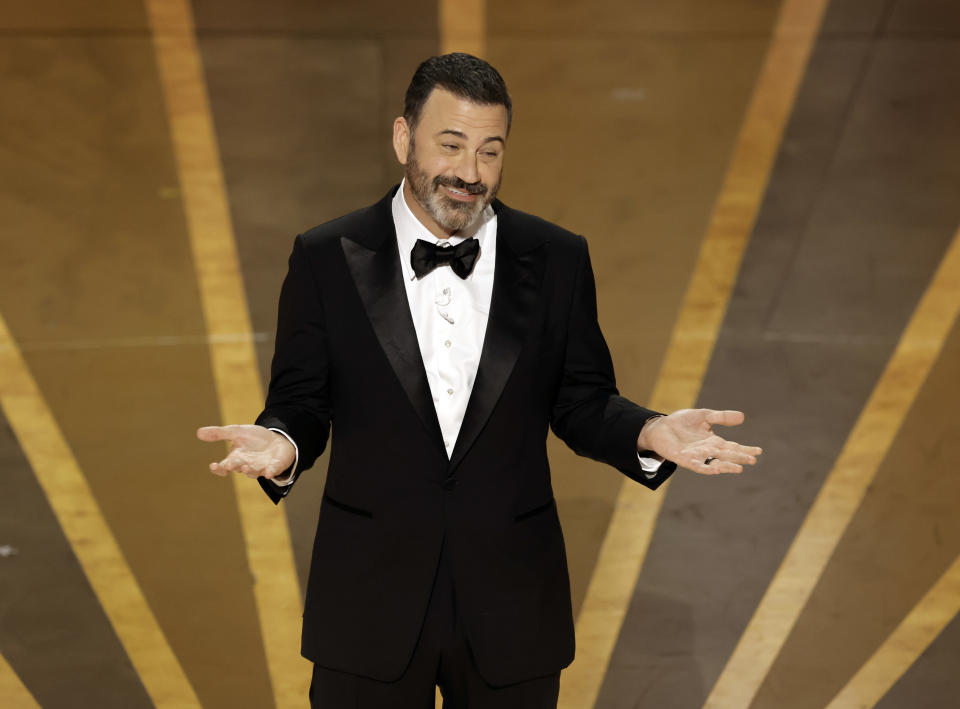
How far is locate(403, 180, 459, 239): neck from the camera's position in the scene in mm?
2029

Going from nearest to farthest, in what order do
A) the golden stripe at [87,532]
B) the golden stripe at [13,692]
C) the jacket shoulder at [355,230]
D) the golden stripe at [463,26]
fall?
the jacket shoulder at [355,230] → the golden stripe at [13,692] → the golden stripe at [87,532] → the golden stripe at [463,26]

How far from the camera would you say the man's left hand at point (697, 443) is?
1.82m

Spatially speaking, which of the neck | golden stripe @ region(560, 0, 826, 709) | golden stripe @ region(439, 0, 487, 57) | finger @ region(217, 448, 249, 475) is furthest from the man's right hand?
golden stripe @ region(439, 0, 487, 57)

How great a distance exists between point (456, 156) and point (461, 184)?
0.15 ft

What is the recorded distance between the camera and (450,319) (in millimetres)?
1982

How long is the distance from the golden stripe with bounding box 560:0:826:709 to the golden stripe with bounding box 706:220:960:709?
13.4 inches

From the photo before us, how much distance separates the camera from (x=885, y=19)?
507 centimetres

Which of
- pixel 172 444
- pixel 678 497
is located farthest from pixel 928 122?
pixel 172 444

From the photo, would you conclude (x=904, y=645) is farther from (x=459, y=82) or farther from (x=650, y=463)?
(x=459, y=82)

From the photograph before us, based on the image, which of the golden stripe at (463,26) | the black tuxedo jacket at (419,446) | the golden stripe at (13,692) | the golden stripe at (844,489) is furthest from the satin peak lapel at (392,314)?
the golden stripe at (463,26)

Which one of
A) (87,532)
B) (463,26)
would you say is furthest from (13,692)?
(463,26)

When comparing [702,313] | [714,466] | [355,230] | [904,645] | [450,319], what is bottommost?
[904,645]

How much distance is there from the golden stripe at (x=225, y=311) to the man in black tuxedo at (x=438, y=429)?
1083mm

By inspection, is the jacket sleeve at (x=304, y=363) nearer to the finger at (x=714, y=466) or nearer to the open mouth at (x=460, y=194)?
the open mouth at (x=460, y=194)
